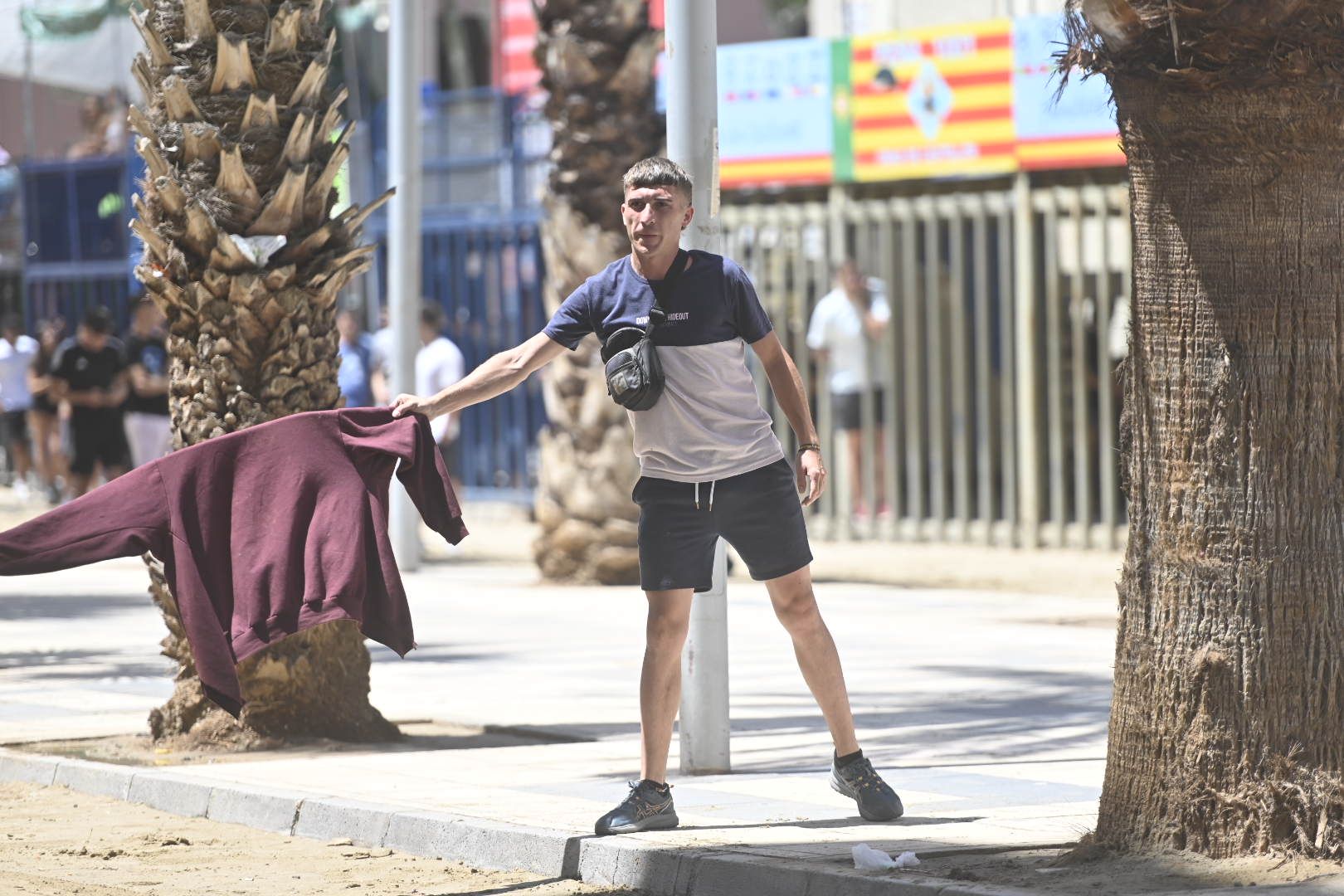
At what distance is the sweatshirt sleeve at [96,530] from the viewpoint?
6578 mm

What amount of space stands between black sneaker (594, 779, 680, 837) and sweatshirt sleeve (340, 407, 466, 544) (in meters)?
0.98

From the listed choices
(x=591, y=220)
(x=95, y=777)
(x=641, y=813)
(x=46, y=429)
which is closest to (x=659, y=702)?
(x=641, y=813)

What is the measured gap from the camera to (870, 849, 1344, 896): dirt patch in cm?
558

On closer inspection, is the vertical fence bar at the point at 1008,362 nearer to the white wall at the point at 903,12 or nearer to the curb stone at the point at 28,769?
the white wall at the point at 903,12

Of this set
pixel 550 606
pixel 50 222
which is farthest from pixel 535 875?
pixel 50 222

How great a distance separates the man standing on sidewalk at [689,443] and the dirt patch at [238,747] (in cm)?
225

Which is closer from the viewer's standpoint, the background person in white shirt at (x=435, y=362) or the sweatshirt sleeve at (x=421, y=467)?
the sweatshirt sleeve at (x=421, y=467)

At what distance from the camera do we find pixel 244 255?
8.73 meters

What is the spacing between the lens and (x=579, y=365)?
50.5ft

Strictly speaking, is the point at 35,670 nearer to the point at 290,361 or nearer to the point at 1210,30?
the point at 290,361

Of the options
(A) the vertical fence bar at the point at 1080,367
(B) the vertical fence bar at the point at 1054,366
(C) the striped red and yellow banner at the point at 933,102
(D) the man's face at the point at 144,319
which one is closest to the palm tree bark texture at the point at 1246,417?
(A) the vertical fence bar at the point at 1080,367

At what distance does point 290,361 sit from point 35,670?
3.44 metres

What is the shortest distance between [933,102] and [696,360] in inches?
460

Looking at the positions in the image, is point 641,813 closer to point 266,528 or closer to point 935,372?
point 266,528
